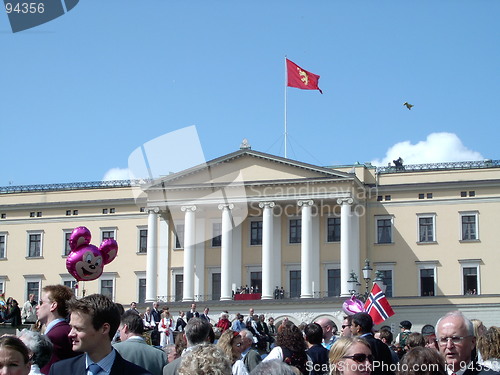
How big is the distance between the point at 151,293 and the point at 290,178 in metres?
11.0

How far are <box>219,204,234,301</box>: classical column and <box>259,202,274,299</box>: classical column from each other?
79.7 inches

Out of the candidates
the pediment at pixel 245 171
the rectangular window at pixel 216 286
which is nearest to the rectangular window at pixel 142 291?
the rectangular window at pixel 216 286

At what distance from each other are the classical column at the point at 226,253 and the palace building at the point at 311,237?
67 mm

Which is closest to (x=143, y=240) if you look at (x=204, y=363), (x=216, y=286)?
(x=216, y=286)

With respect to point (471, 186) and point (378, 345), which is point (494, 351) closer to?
point (378, 345)

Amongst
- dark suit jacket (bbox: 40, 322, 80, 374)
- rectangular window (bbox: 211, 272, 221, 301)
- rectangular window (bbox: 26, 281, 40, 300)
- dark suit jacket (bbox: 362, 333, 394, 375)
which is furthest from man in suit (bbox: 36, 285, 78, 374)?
rectangular window (bbox: 26, 281, 40, 300)

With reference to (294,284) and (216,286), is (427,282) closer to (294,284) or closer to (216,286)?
(294,284)

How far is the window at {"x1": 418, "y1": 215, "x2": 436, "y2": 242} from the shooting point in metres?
52.4

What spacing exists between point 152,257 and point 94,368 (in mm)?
48358

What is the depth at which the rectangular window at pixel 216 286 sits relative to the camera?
2115 inches

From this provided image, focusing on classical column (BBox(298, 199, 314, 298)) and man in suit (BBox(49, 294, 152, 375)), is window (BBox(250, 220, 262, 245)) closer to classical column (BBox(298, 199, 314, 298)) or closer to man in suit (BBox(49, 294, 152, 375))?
classical column (BBox(298, 199, 314, 298))

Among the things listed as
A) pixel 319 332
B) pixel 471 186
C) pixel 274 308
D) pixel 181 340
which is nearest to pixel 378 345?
pixel 319 332

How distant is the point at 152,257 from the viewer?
178 ft

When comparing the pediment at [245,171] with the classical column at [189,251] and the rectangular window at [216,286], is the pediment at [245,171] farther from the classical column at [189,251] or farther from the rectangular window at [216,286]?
the rectangular window at [216,286]
